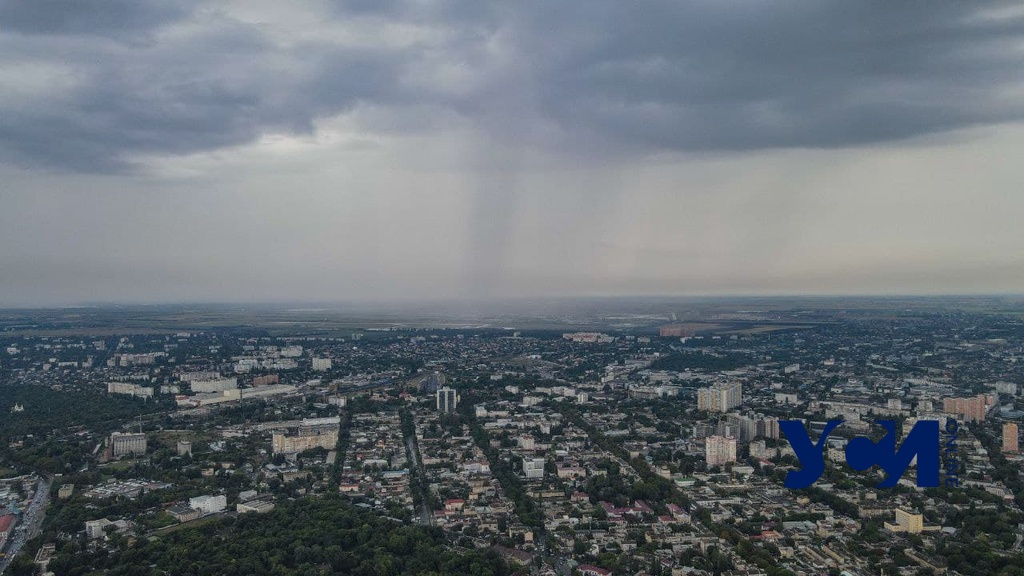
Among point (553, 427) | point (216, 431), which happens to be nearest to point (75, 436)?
point (216, 431)

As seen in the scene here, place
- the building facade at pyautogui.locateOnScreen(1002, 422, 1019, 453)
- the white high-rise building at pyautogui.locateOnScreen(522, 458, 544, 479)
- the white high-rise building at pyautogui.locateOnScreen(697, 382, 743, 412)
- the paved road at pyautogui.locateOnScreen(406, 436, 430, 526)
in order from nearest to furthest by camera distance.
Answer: the paved road at pyautogui.locateOnScreen(406, 436, 430, 526) → the white high-rise building at pyautogui.locateOnScreen(522, 458, 544, 479) → the building facade at pyautogui.locateOnScreen(1002, 422, 1019, 453) → the white high-rise building at pyautogui.locateOnScreen(697, 382, 743, 412)

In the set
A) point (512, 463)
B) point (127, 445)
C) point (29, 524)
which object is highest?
point (127, 445)

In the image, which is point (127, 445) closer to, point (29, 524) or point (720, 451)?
point (29, 524)

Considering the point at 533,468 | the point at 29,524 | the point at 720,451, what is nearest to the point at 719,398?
the point at 720,451

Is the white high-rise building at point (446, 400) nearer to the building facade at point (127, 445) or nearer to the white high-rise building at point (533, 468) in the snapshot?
the white high-rise building at point (533, 468)

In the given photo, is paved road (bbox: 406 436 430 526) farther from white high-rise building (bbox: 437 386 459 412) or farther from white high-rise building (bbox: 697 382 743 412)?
white high-rise building (bbox: 697 382 743 412)

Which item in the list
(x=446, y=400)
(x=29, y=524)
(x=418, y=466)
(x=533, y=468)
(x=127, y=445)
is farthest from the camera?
(x=446, y=400)

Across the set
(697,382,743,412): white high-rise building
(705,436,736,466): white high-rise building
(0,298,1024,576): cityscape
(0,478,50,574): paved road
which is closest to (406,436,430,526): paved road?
(0,298,1024,576): cityscape
